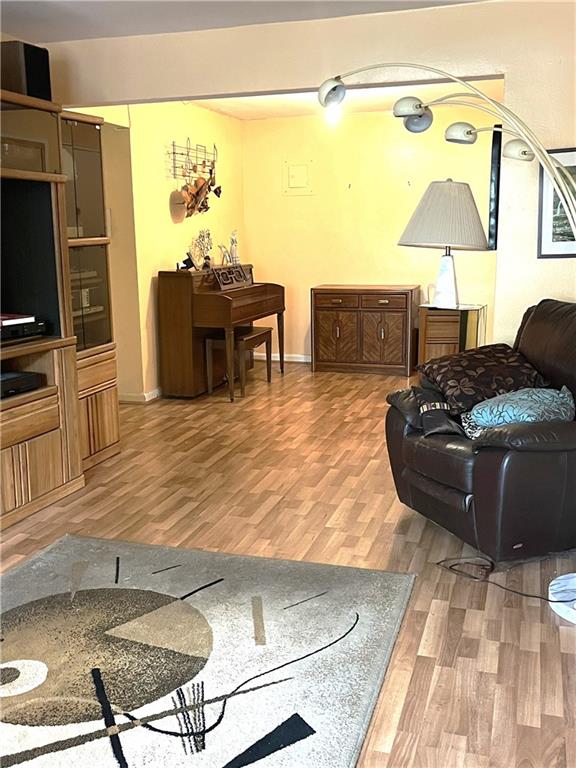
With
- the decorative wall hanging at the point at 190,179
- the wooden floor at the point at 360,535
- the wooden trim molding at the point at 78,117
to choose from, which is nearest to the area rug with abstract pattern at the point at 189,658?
the wooden floor at the point at 360,535

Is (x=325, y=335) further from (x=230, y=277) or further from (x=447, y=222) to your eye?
(x=447, y=222)

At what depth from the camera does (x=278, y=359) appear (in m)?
8.09

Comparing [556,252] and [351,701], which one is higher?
[556,252]

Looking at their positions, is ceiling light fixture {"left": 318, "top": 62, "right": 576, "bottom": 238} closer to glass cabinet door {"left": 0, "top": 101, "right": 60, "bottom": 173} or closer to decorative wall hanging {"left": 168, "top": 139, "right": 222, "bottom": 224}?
glass cabinet door {"left": 0, "top": 101, "right": 60, "bottom": 173}

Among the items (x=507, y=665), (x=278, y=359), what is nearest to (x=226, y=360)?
(x=278, y=359)

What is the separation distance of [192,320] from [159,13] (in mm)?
2610

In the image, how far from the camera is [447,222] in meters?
3.89

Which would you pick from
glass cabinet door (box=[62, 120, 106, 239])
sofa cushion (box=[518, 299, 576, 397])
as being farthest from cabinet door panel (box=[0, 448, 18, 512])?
sofa cushion (box=[518, 299, 576, 397])

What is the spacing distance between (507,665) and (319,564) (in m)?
0.95

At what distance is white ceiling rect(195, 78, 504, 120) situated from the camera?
6062mm

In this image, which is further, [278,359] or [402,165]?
[278,359]

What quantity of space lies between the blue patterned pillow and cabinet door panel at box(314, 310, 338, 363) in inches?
162

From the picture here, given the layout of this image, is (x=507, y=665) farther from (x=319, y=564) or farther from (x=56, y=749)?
(x=56, y=749)

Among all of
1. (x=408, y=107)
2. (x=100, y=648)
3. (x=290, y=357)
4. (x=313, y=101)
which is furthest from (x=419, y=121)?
(x=290, y=357)
